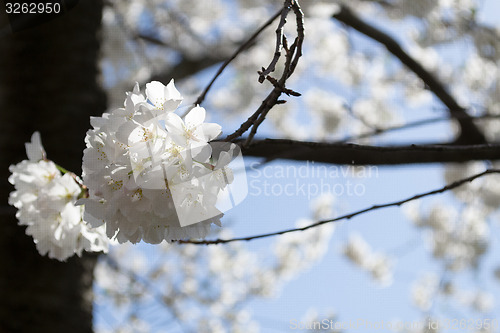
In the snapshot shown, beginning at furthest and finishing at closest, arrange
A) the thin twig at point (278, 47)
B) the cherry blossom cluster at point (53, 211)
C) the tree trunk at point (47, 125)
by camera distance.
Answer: the tree trunk at point (47, 125), the cherry blossom cluster at point (53, 211), the thin twig at point (278, 47)

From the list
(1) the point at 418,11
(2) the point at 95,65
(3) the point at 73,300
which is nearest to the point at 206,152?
(3) the point at 73,300

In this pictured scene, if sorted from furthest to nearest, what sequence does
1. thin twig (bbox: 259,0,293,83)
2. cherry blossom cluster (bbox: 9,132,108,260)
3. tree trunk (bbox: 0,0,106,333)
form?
tree trunk (bbox: 0,0,106,333), cherry blossom cluster (bbox: 9,132,108,260), thin twig (bbox: 259,0,293,83)

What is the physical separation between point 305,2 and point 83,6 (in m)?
1.74

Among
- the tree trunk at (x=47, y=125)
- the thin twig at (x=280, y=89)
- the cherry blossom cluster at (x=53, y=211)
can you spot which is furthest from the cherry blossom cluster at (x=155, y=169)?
the tree trunk at (x=47, y=125)

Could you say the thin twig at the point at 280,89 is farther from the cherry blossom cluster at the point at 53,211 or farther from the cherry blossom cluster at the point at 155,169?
the cherry blossom cluster at the point at 53,211

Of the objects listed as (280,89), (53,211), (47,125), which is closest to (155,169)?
(280,89)

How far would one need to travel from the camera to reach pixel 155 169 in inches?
22.3

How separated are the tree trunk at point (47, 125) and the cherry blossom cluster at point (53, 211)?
627 millimetres

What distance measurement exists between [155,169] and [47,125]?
4.21ft

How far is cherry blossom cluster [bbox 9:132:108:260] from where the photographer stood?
→ 0.80m

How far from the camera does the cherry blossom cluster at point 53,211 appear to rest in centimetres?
80

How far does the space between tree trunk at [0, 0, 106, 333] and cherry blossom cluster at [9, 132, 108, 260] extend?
0.63m

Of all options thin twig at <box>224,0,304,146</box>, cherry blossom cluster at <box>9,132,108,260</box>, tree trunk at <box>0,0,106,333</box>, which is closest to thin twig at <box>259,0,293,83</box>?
thin twig at <box>224,0,304,146</box>

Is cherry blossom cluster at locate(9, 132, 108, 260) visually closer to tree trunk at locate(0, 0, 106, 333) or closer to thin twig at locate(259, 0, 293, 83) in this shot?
thin twig at locate(259, 0, 293, 83)
